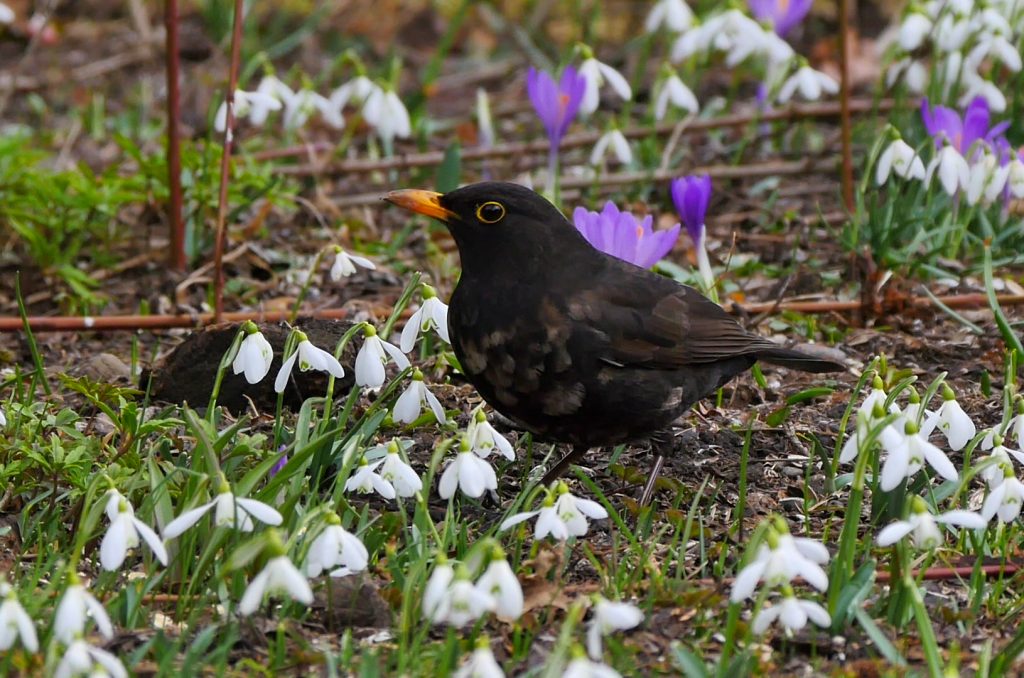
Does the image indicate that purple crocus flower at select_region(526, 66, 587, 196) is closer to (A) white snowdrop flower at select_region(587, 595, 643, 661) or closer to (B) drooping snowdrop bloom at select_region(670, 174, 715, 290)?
(B) drooping snowdrop bloom at select_region(670, 174, 715, 290)

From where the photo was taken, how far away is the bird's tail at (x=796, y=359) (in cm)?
440

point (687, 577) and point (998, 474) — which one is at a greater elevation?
point (998, 474)

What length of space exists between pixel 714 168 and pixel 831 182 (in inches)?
22.0

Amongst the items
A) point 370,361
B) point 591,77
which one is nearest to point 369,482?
point 370,361

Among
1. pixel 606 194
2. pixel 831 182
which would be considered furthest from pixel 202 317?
pixel 831 182

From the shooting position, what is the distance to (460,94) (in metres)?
8.62

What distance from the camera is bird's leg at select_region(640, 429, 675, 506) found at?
417cm

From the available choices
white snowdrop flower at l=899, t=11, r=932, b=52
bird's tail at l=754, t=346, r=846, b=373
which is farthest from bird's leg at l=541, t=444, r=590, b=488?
white snowdrop flower at l=899, t=11, r=932, b=52

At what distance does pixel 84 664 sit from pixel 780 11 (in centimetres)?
487

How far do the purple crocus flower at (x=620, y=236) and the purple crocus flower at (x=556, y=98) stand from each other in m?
0.99

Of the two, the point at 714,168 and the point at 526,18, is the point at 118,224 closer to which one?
the point at 714,168

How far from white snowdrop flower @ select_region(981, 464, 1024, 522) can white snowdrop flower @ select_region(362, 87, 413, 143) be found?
339 centimetres

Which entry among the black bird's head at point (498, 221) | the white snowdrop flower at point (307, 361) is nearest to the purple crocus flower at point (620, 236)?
the black bird's head at point (498, 221)

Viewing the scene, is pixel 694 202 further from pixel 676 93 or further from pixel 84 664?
pixel 84 664
